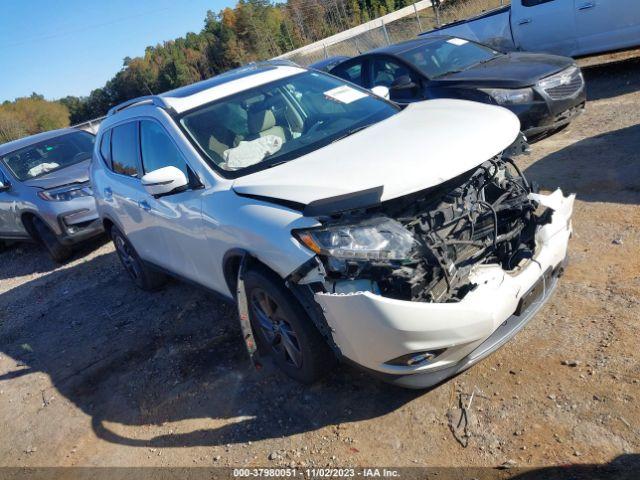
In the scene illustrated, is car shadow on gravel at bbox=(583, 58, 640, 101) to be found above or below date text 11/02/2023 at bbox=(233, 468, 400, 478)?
below

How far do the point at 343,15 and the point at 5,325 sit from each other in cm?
5915

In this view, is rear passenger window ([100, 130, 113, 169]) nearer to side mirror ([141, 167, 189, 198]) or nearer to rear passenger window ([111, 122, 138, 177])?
rear passenger window ([111, 122, 138, 177])

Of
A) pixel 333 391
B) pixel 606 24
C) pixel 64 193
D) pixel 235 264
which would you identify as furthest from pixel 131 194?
pixel 606 24

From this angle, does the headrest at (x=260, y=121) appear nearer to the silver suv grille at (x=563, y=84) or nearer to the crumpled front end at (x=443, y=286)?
the crumpled front end at (x=443, y=286)

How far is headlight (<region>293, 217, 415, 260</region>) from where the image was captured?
2.72m

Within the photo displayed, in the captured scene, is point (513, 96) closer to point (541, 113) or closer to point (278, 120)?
point (541, 113)

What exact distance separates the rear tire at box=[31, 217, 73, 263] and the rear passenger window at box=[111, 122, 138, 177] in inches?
130

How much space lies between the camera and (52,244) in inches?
319

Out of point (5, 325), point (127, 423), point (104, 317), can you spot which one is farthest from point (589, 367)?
point (5, 325)

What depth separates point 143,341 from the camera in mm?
4891

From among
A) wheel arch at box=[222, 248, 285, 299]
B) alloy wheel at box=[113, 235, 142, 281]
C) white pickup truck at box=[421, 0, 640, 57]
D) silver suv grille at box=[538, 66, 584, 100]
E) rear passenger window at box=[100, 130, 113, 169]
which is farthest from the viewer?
white pickup truck at box=[421, 0, 640, 57]

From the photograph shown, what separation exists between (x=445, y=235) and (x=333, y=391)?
122cm

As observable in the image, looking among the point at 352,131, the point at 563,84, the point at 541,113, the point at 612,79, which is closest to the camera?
the point at 352,131

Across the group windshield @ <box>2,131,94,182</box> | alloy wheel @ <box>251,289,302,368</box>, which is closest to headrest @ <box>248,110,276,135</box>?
alloy wheel @ <box>251,289,302,368</box>
